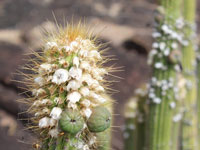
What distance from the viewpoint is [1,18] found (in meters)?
7.08

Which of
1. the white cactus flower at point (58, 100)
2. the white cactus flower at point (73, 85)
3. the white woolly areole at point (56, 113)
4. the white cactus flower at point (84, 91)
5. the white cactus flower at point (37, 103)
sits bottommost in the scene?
the white woolly areole at point (56, 113)

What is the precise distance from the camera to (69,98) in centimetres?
157

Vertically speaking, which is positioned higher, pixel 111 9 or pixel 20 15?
pixel 111 9

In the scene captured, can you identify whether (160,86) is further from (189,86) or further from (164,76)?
(189,86)

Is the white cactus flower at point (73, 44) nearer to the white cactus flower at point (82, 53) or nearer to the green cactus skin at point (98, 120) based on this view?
the white cactus flower at point (82, 53)

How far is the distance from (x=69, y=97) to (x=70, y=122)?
12 centimetres

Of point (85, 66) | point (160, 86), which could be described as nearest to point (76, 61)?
point (85, 66)

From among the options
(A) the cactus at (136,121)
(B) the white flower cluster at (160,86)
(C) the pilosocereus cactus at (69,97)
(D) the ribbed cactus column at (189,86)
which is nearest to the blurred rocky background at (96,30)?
(A) the cactus at (136,121)

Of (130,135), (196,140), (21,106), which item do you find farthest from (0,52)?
(21,106)

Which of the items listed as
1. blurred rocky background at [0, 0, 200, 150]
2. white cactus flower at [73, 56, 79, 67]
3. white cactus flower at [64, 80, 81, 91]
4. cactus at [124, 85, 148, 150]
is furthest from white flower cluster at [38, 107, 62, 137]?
blurred rocky background at [0, 0, 200, 150]

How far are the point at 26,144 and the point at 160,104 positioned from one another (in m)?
1.68

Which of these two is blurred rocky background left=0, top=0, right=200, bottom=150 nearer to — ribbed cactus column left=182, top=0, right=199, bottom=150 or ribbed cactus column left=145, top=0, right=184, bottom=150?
ribbed cactus column left=182, top=0, right=199, bottom=150

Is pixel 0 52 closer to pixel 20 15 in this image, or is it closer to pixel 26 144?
pixel 20 15

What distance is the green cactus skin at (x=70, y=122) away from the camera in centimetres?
152
